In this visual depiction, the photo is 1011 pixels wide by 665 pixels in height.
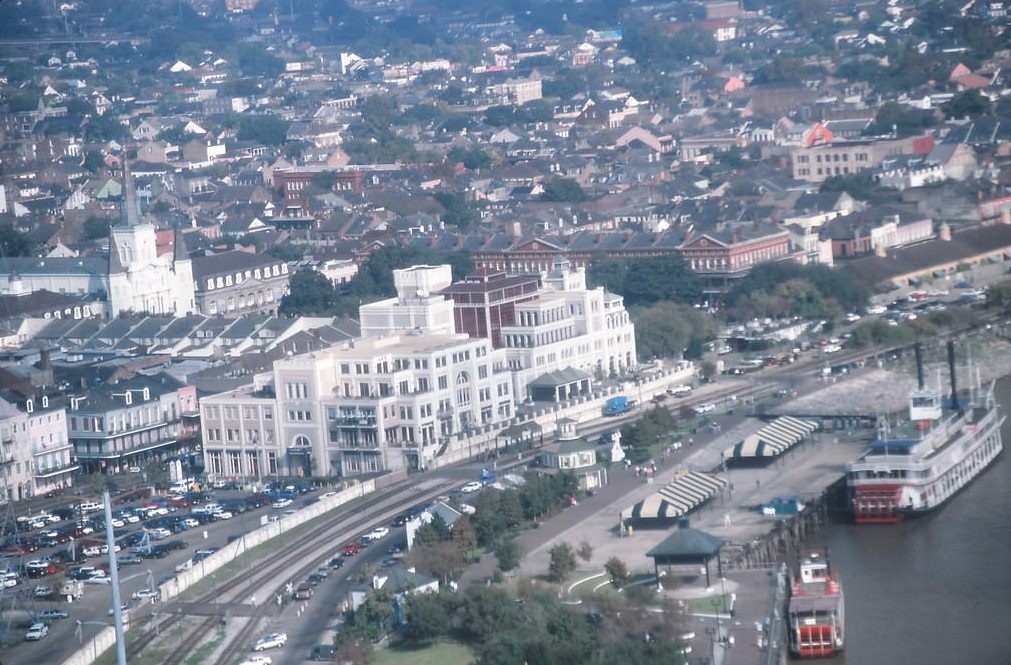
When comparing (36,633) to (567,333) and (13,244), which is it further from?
(13,244)

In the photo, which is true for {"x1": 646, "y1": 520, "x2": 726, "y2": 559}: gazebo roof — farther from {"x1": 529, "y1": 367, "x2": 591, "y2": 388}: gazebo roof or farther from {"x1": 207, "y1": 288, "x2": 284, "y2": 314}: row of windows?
{"x1": 207, "y1": 288, "x2": 284, "y2": 314}: row of windows

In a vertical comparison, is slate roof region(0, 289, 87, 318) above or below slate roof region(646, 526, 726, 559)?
above

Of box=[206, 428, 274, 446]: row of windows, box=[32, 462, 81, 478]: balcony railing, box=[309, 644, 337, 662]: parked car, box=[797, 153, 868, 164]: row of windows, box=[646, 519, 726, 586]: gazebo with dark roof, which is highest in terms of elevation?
box=[797, 153, 868, 164]: row of windows

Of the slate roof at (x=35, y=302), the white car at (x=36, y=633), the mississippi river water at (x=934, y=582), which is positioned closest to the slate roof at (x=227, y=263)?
the slate roof at (x=35, y=302)

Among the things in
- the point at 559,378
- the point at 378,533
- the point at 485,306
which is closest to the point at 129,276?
the point at 485,306

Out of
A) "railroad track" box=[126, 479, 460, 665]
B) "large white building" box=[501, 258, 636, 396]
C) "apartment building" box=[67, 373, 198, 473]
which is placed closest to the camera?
"railroad track" box=[126, 479, 460, 665]

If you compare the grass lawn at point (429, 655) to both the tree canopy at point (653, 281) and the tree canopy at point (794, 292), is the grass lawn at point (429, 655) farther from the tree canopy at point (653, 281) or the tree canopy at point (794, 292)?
the tree canopy at point (653, 281)

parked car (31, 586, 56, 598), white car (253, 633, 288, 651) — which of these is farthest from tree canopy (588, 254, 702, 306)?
white car (253, 633, 288, 651)

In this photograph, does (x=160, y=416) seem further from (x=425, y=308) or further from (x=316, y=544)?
(x=316, y=544)
